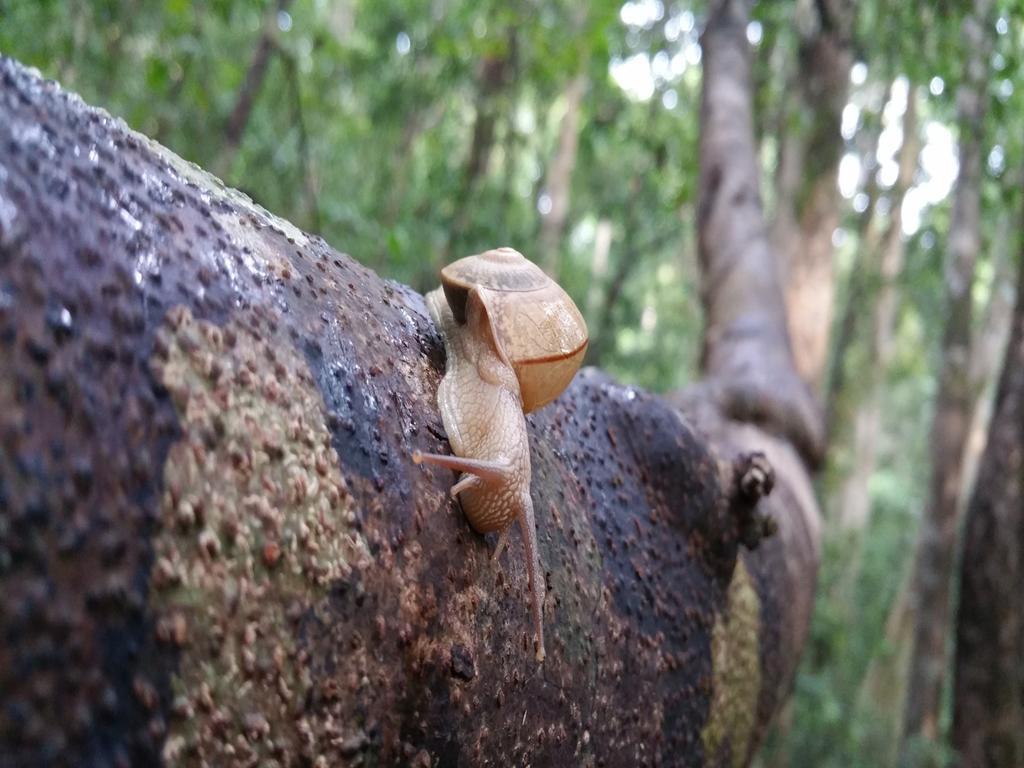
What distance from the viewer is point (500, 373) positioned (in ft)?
3.02

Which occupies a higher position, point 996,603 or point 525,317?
point 525,317

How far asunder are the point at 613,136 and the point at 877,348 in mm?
5144

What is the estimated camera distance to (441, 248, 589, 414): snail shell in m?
0.95

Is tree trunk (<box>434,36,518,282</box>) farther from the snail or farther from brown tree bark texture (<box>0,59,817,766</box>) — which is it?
brown tree bark texture (<box>0,59,817,766</box>)

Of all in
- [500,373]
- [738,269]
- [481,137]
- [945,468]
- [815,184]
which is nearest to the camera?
[500,373]

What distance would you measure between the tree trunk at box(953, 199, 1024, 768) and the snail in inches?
104

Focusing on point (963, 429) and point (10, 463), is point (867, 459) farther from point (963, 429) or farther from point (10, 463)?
point (10, 463)

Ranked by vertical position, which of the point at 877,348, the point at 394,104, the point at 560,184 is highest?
the point at 394,104

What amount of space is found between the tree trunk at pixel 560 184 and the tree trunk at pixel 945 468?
2242 millimetres

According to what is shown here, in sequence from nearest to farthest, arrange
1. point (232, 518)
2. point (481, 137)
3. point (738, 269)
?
point (232, 518) < point (738, 269) < point (481, 137)

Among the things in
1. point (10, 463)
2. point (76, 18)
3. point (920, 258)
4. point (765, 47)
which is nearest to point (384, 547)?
point (10, 463)

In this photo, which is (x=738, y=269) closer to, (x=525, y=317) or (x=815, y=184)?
(x=815, y=184)

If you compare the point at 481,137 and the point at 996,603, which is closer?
the point at 996,603

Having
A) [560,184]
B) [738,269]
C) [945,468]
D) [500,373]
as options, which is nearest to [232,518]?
[500,373]
